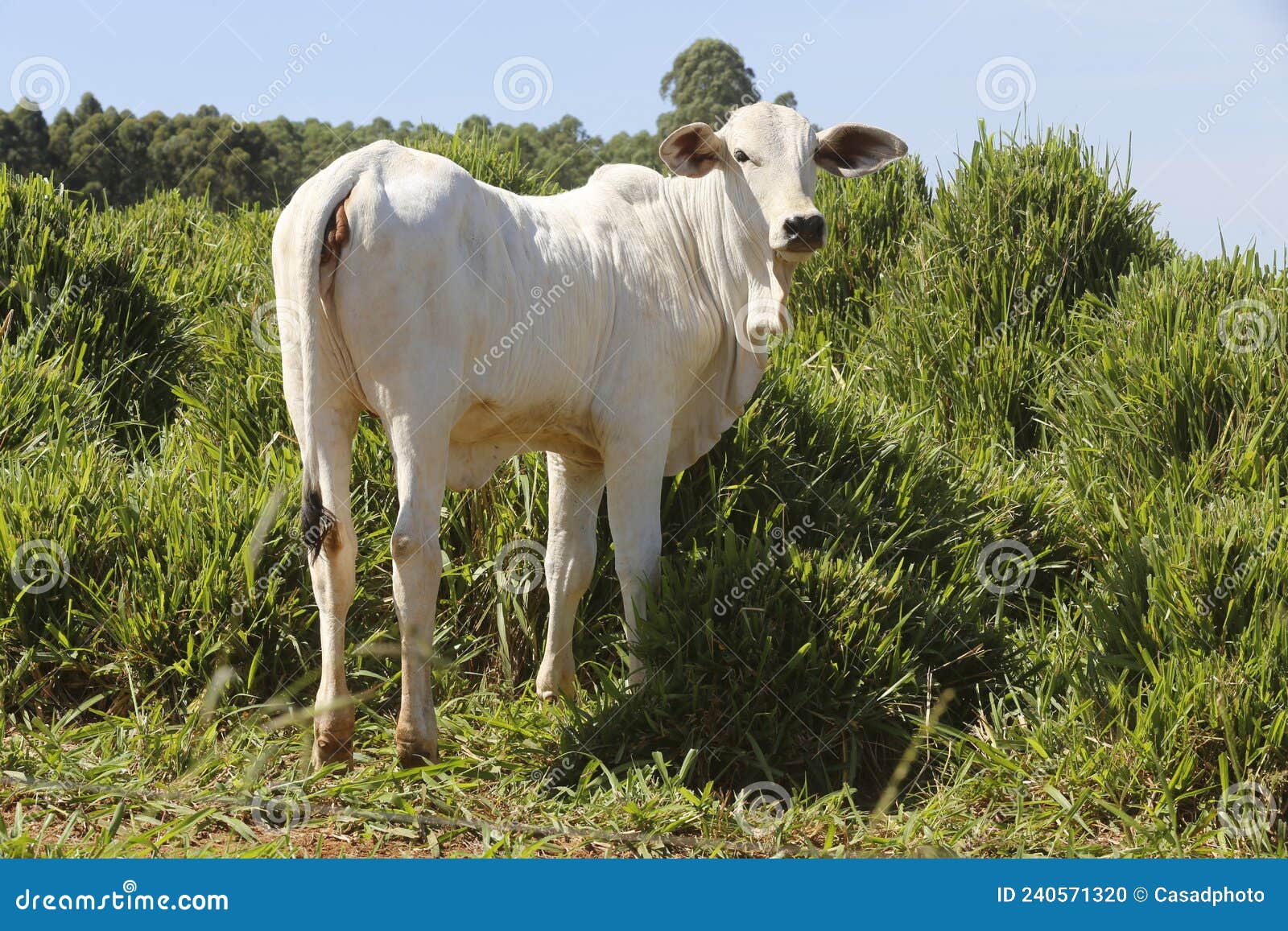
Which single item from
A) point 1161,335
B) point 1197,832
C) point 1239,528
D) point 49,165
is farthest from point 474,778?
point 49,165

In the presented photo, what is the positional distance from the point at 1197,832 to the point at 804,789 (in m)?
1.20

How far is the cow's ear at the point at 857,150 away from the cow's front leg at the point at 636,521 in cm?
120

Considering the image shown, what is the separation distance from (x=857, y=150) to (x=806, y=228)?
733 mm

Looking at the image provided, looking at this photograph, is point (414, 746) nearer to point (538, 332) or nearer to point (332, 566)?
point (332, 566)

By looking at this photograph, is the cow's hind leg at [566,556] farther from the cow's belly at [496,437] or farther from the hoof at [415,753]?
the hoof at [415,753]

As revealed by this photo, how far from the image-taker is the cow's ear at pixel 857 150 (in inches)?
184

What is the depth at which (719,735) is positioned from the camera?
4.26 meters

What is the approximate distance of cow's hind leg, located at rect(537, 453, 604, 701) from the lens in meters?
4.64

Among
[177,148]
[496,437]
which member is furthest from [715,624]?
[177,148]

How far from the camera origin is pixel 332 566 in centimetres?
390

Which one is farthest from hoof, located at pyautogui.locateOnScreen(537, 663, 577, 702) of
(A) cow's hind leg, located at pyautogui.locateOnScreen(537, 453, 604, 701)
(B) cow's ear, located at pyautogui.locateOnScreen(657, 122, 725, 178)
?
(B) cow's ear, located at pyautogui.locateOnScreen(657, 122, 725, 178)

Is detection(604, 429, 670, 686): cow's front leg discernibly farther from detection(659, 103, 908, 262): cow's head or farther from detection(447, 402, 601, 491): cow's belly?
detection(659, 103, 908, 262): cow's head

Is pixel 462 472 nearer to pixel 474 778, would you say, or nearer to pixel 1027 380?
pixel 474 778

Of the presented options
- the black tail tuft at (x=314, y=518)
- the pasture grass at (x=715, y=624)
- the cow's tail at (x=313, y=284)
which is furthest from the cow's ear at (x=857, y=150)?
the black tail tuft at (x=314, y=518)
